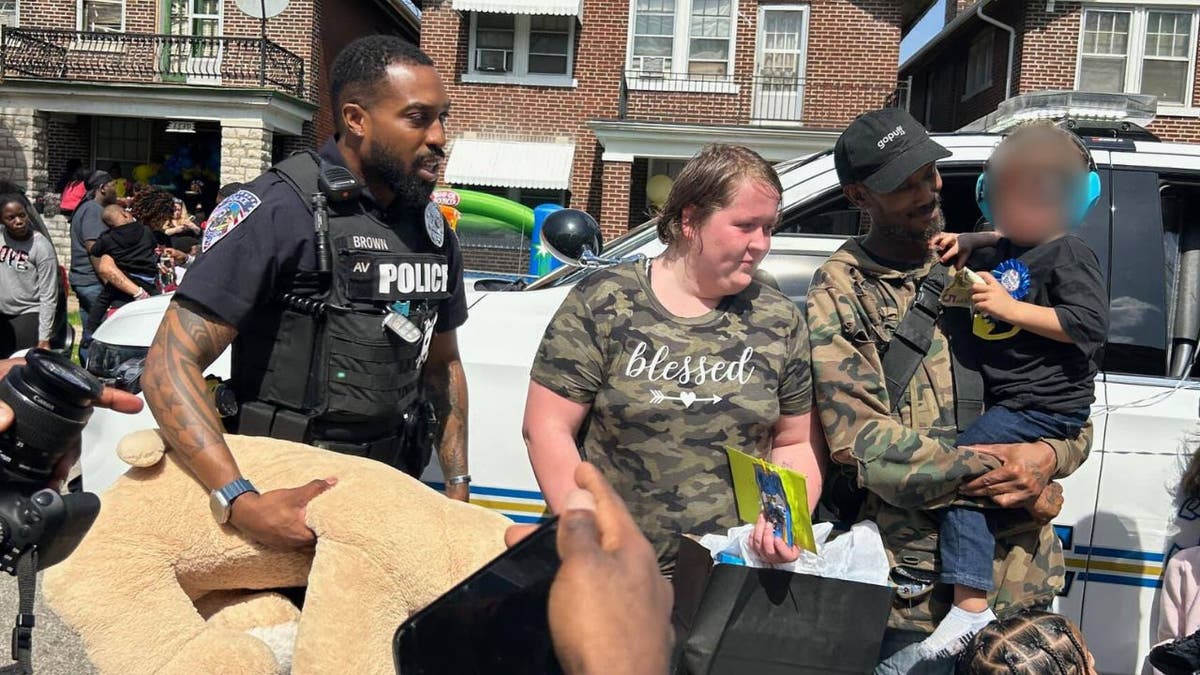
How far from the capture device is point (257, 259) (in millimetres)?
2416

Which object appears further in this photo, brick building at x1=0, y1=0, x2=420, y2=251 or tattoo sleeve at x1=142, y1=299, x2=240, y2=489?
brick building at x1=0, y1=0, x2=420, y2=251

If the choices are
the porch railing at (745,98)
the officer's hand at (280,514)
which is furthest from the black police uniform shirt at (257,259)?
the porch railing at (745,98)

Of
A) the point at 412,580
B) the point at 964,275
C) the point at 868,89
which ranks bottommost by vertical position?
the point at 412,580

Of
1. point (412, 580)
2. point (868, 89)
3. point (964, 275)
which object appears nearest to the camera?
point (412, 580)

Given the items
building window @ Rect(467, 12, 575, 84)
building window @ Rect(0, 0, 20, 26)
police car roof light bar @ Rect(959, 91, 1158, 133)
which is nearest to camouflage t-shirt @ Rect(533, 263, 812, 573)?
police car roof light bar @ Rect(959, 91, 1158, 133)

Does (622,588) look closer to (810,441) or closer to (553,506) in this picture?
(553,506)

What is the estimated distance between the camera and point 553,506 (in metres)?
2.39

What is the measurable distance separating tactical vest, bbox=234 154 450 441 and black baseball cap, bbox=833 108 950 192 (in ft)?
3.98

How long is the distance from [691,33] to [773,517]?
63.2 feet

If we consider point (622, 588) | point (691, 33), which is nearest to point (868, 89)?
point (691, 33)

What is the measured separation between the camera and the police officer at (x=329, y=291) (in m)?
2.37

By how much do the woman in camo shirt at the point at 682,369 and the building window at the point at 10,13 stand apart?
2396 cm

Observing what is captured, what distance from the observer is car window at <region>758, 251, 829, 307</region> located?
153 inches

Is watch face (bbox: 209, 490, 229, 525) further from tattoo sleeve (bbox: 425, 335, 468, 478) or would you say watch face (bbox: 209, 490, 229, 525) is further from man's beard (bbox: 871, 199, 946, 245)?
man's beard (bbox: 871, 199, 946, 245)
